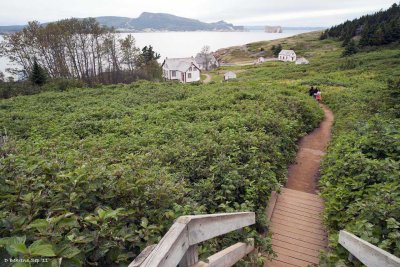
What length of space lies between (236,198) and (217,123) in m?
5.00

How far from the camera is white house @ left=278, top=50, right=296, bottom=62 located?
3186 inches

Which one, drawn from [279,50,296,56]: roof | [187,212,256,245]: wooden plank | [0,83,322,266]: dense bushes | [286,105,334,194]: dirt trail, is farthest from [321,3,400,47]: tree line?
[187,212,256,245]: wooden plank

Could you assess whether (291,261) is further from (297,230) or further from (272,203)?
(272,203)

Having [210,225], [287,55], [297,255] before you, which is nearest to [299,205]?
[297,255]

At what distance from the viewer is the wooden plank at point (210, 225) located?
7.56 ft

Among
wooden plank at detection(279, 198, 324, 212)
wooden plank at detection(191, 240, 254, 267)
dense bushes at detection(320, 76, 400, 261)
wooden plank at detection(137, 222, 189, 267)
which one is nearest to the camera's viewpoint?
wooden plank at detection(137, 222, 189, 267)

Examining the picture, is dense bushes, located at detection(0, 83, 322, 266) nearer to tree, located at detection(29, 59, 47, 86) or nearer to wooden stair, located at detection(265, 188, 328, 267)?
wooden stair, located at detection(265, 188, 328, 267)

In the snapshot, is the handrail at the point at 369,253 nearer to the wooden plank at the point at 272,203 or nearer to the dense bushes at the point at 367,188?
the dense bushes at the point at 367,188

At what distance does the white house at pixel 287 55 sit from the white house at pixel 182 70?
3340 cm

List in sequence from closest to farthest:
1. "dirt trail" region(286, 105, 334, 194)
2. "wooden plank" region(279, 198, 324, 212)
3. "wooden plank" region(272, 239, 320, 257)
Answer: "wooden plank" region(272, 239, 320, 257) < "wooden plank" region(279, 198, 324, 212) < "dirt trail" region(286, 105, 334, 194)

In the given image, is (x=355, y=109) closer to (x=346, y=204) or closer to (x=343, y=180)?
(x=343, y=180)

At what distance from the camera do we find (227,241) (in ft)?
14.0

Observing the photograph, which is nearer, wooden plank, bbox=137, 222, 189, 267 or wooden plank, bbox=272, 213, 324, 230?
wooden plank, bbox=137, 222, 189, 267

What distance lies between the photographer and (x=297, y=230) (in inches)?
232
